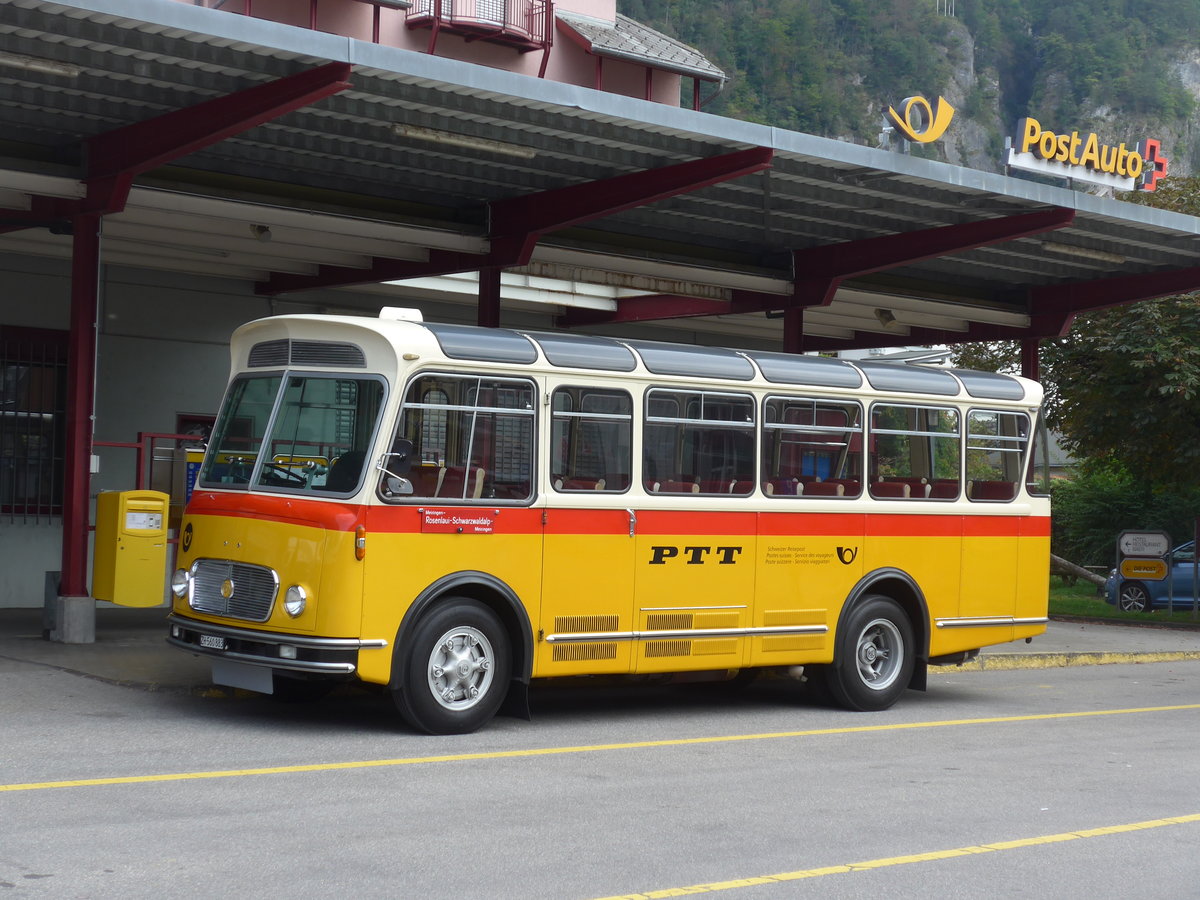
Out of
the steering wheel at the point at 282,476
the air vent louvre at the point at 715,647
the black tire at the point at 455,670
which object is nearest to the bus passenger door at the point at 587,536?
the black tire at the point at 455,670

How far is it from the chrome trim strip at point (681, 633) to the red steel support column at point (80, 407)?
5630 millimetres

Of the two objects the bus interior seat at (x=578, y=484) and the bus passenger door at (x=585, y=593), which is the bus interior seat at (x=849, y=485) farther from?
the bus interior seat at (x=578, y=484)

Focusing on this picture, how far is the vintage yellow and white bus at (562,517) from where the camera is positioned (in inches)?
411

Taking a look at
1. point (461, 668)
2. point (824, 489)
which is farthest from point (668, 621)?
point (824, 489)

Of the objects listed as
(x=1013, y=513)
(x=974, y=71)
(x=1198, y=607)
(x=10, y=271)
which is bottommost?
(x=1198, y=607)

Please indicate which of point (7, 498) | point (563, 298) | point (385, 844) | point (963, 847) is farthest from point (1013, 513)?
point (7, 498)

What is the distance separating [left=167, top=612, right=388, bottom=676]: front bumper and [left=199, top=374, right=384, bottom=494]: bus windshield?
3.34ft

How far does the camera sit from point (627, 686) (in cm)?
1456

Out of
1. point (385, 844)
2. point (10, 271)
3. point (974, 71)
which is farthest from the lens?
point (974, 71)

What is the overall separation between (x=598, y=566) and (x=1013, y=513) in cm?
478

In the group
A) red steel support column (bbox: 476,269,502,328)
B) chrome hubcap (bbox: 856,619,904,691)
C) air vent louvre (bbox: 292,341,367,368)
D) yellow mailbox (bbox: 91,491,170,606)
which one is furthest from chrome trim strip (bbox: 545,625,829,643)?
red steel support column (bbox: 476,269,502,328)

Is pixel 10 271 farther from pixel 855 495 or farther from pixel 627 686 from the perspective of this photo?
pixel 855 495

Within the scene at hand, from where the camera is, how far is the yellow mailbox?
14.4 meters

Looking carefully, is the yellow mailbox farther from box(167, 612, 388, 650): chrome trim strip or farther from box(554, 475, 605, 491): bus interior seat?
box(554, 475, 605, 491): bus interior seat
